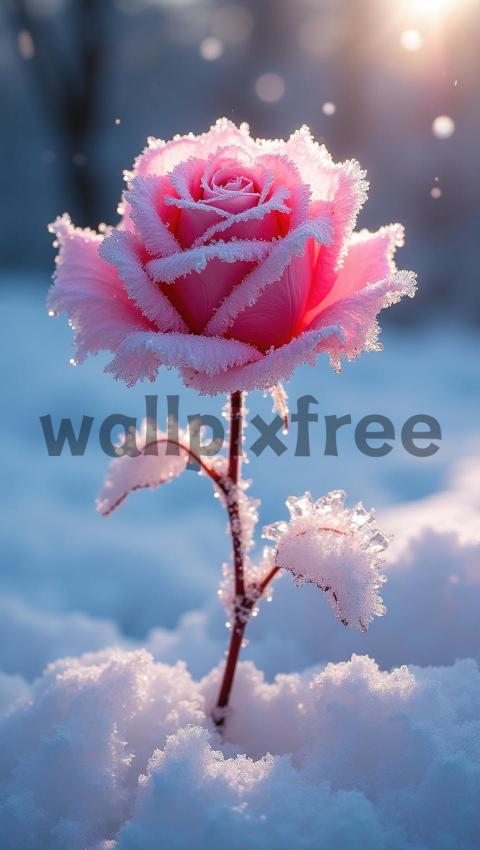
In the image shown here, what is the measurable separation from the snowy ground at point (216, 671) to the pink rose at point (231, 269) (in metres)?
0.34

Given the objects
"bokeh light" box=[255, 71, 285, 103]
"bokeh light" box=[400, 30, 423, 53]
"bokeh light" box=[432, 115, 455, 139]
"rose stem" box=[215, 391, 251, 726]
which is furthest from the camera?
"bokeh light" box=[255, 71, 285, 103]

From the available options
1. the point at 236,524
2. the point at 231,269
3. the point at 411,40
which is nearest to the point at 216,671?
the point at 236,524

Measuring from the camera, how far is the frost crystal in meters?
0.57

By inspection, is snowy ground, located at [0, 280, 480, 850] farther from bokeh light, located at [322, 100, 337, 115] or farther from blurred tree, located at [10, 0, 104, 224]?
blurred tree, located at [10, 0, 104, 224]

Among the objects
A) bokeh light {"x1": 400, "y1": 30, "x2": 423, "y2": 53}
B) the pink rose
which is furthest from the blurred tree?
the pink rose

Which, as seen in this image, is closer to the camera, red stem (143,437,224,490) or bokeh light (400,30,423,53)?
red stem (143,437,224,490)

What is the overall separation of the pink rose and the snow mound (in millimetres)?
329

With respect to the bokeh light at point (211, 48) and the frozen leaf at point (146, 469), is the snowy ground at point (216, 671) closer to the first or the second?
the frozen leaf at point (146, 469)

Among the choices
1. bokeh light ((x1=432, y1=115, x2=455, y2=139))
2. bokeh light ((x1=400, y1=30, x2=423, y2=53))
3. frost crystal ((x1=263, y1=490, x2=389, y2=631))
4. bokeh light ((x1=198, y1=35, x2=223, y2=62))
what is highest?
bokeh light ((x1=198, y1=35, x2=223, y2=62))

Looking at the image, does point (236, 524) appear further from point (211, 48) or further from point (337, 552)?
point (211, 48)

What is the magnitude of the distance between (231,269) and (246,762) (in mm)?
419

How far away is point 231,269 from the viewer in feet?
1.84

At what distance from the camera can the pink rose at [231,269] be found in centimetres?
54

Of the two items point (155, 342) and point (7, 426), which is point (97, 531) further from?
point (155, 342)
